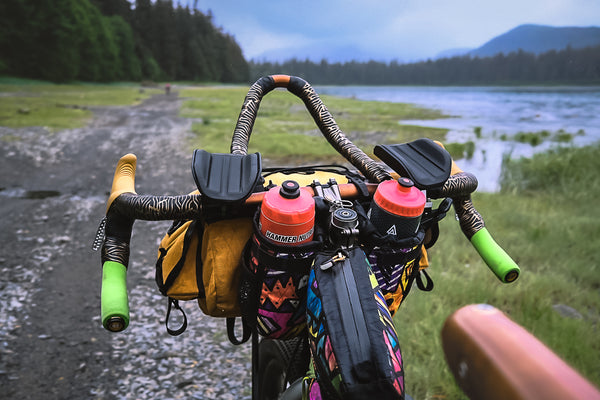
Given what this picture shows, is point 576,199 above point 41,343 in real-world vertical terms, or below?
above

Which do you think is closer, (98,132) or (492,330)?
(492,330)

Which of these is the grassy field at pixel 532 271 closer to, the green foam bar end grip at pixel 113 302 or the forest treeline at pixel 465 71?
the green foam bar end grip at pixel 113 302

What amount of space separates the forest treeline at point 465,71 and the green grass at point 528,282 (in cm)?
8347

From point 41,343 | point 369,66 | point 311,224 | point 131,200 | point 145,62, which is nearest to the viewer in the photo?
point 311,224

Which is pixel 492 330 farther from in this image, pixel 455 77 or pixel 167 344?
pixel 455 77

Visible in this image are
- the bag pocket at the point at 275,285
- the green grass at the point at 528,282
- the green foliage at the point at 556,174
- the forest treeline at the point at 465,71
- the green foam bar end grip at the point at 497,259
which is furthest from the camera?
the forest treeline at the point at 465,71

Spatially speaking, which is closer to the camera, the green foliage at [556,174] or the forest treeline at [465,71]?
the green foliage at [556,174]

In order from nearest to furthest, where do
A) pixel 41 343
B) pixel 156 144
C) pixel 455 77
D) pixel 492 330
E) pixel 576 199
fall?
pixel 492 330
pixel 41 343
pixel 576 199
pixel 156 144
pixel 455 77

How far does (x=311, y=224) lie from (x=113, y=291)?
0.59 m

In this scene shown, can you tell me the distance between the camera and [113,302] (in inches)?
41.0

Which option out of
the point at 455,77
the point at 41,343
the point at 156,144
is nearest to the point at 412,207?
the point at 41,343

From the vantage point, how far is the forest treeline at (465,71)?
→ 3497 inches

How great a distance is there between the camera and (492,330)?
877 mm

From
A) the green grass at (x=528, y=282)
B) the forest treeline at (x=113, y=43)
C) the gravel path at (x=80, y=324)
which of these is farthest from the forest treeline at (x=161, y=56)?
Result: the green grass at (x=528, y=282)
